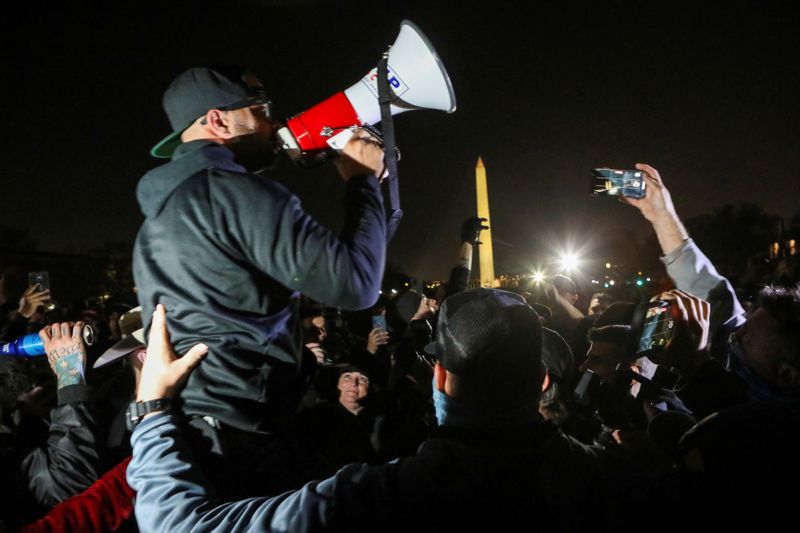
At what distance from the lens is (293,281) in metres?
1.70

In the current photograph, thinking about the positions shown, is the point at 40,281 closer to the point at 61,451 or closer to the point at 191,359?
the point at 61,451

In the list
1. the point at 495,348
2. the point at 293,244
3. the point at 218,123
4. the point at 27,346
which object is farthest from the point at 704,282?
the point at 27,346

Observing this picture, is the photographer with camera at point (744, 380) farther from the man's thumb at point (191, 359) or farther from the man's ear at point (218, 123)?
the man's ear at point (218, 123)

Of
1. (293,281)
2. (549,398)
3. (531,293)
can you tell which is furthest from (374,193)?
(531,293)

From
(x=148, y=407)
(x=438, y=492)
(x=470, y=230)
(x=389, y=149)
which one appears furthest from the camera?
(x=470, y=230)

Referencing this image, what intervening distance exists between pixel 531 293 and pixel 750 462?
806 cm

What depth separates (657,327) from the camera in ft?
7.82

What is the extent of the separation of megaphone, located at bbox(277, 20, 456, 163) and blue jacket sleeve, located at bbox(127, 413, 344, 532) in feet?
4.29

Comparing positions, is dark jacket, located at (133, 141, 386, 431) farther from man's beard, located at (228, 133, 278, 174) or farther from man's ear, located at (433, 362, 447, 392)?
man's ear, located at (433, 362, 447, 392)

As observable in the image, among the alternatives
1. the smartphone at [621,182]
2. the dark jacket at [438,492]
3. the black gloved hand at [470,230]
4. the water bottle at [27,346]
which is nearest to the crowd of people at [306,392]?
the dark jacket at [438,492]

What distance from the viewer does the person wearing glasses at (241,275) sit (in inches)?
65.6

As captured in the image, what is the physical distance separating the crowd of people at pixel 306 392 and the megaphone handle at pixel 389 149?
0.48ft

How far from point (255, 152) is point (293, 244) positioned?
0.67 metres

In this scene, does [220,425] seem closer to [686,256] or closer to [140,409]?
[140,409]
